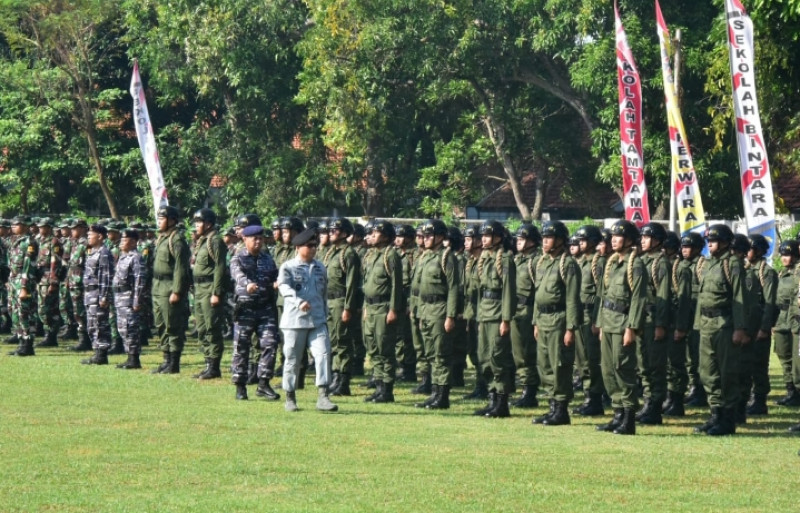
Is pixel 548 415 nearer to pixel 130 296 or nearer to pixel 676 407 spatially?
pixel 676 407

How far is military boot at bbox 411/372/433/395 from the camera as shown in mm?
16859

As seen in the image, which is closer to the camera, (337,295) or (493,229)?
(493,229)

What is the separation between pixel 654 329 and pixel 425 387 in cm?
365

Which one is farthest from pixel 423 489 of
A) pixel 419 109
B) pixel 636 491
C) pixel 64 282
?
pixel 419 109

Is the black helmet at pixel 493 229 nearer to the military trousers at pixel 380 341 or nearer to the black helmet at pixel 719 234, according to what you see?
the military trousers at pixel 380 341

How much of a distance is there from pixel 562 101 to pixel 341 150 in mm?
6448

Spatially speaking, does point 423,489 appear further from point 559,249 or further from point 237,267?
point 237,267

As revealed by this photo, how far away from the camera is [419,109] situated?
3912 cm

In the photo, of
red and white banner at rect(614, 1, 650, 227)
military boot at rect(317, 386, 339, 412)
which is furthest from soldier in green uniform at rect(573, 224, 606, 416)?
red and white banner at rect(614, 1, 650, 227)

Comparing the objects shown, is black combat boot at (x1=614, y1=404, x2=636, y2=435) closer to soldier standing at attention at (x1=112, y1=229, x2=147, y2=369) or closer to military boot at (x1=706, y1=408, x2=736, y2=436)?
military boot at (x1=706, y1=408, x2=736, y2=436)

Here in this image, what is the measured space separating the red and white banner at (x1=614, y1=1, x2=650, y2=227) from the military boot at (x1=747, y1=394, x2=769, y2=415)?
718cm

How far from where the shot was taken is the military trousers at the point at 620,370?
13086 mm

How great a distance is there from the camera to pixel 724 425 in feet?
44.0

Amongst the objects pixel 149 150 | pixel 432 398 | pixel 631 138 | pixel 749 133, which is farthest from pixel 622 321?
pixel 149 150
